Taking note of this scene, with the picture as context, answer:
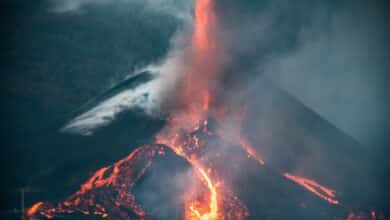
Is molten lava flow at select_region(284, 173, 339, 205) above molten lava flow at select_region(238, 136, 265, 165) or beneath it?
beneath

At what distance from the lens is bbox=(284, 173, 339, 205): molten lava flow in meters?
19.0

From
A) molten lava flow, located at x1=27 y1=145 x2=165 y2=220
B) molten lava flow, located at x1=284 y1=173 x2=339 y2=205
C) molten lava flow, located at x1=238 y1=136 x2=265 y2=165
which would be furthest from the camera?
molten lava flow, located at x1=238 y1=136 x2=265 y2=165

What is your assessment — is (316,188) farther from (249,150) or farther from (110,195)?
(110,195)

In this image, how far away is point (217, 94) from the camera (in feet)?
83.4

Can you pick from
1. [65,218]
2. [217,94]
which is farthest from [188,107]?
[65,218]

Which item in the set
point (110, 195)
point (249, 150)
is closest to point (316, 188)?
point (249, 150)

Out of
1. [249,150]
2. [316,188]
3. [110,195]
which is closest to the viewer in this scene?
[110,195]

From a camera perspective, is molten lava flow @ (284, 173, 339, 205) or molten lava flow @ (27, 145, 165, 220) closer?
molten lava flow @ (27, 145, 165, 220)

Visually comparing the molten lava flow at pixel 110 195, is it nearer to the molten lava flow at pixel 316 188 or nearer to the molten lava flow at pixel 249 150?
the molten lava flow at pixel 249 150

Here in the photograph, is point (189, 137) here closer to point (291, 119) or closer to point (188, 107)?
point (188, 107)

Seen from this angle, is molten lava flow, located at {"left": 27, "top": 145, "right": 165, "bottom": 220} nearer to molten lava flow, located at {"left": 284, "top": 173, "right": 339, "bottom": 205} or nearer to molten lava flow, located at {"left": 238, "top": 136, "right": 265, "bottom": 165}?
molten lava flow, located at {"left": 238, "top": 136, "right": 265, "bottom": 165}

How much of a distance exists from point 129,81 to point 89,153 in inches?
542

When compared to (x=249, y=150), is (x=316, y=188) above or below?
below

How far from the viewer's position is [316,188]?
776 inches
